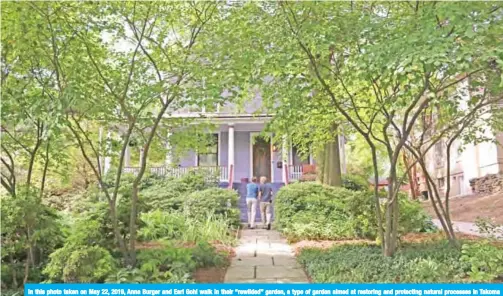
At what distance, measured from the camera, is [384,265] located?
5.53 meters

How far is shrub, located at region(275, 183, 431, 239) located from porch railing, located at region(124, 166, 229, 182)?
509 cm

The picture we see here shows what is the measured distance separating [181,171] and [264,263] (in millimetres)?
10486

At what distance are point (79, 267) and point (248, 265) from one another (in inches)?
104

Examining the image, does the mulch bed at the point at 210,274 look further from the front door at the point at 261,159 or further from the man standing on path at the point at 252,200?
the front door at the point at 261,159

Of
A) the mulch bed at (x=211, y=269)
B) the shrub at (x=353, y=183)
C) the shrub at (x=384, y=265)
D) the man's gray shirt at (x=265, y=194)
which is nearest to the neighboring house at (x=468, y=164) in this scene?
the shrub at (x=353, y=183)

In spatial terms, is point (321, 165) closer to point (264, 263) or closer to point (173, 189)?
point (173, 189)

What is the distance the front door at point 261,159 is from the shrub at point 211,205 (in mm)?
6743

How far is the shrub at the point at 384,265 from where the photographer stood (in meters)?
4.99

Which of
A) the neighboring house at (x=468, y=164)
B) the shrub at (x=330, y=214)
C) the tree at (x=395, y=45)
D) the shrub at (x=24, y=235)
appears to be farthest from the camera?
the neighboring house at (x=468, y=164)

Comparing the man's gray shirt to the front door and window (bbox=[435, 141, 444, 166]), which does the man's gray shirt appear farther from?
window (bbox=[435, 141, 444, 166])

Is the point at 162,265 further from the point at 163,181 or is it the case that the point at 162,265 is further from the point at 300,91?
the point at 163,181

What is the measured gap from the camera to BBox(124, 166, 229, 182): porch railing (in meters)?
15.5

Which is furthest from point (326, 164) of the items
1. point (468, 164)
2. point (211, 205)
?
point (468, 164)

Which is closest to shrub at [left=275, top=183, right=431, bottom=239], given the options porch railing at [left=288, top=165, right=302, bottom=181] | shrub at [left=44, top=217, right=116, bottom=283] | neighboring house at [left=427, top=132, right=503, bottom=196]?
shrub at [left=44, top=217, right=116, bottom=283]
